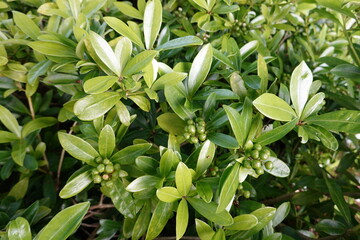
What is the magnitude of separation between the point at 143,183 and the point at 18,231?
0.27 metres

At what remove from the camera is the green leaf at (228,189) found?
60 cm

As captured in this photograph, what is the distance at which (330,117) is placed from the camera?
69 centimetres

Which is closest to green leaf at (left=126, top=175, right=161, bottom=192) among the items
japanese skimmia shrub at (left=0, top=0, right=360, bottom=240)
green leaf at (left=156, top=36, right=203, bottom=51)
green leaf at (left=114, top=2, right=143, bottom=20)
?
japanese skimmia shrub at (left=0, top=0, right=360, bottom=240)

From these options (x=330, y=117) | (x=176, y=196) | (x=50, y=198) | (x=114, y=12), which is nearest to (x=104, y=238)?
(x=50, y=198)

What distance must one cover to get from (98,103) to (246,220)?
0.45 m

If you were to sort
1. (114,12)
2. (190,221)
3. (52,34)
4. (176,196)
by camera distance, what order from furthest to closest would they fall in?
1. (114,12)
2. (190,221)
3. (52,34)
4. (176,196)

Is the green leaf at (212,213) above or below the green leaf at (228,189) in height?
below

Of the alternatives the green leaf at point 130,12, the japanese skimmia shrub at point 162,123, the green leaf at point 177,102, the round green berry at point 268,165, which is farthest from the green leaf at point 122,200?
the green leaf at point 130,12

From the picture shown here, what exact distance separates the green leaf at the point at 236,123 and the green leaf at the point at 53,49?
450 mm

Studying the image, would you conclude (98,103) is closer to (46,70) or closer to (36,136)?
(46,70)

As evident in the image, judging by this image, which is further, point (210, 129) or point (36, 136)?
point (36, 136)

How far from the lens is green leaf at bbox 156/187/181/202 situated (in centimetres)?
62

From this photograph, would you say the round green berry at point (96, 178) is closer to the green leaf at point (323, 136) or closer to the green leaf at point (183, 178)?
the green leaf at point (183, 178)

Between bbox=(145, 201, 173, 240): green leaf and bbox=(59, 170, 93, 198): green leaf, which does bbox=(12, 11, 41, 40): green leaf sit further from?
bbox=(145, 201, 173, 240): green leaf
